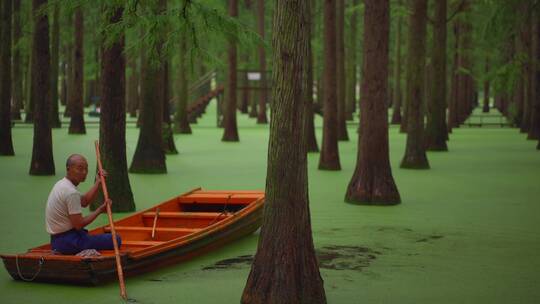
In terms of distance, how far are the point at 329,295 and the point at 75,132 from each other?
28941 millimetres

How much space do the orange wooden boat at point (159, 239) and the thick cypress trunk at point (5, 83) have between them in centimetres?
1286

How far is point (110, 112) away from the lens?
46.9ft

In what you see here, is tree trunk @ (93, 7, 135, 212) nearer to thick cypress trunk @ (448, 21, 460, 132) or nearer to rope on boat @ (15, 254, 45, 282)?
rope on boat @ (15, 254, 45, 282)

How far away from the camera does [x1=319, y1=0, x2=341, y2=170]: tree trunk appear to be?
2202cm

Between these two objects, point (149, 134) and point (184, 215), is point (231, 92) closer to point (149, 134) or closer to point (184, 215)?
point (149, 134)

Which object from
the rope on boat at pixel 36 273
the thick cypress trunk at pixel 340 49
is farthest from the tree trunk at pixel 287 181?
the thick cypress trunk at pixel 340 49

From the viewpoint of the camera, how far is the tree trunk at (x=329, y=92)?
22016 mm

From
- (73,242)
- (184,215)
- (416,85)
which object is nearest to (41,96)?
→ (184,215)

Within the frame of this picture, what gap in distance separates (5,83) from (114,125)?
11318 millimetres

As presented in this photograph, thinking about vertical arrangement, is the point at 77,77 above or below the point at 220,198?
above

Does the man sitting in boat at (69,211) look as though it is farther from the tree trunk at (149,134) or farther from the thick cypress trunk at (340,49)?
the thick cypress trunk at (340,49)

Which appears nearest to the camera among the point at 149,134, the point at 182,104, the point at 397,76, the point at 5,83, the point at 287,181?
the point at 287,181

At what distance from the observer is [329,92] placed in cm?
2217

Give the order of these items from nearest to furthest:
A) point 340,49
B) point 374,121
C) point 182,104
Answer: point 374,121, point 340,49, point 182,104
